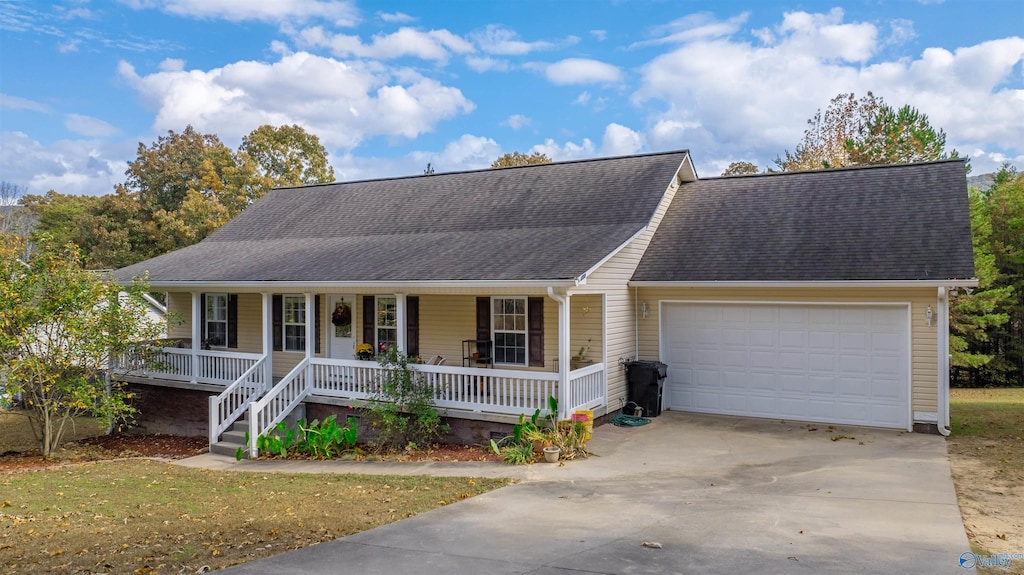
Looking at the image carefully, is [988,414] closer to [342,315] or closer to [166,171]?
[342,315]

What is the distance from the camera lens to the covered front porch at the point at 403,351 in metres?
12.3

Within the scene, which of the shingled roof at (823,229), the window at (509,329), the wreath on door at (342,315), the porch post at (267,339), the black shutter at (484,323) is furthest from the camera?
the wreath on door at (342,315)

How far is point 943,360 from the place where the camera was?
462 inches

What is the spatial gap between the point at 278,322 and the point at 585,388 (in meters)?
8.13

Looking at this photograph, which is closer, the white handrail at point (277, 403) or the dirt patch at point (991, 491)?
the dirt patch at point (991, 491)

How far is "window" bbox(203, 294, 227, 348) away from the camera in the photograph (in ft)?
57.9

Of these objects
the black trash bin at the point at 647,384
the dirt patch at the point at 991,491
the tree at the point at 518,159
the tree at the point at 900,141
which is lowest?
the dirt patch at the point at 991,491

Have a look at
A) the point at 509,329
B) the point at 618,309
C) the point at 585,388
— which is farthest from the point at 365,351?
the point at 618,309

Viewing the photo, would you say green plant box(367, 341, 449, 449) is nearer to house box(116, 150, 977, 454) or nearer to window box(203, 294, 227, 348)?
house box(116, 150, 977, 454)

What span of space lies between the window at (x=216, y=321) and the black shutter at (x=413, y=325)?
5.46m

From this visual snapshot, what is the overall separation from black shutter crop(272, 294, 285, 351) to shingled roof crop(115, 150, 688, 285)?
1034mm

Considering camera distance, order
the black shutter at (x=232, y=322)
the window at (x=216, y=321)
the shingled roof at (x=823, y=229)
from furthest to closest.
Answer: the window at (x=216, y=321)
the black shutter at (x=232, y=322)
the shingled roof at (x=823, y=229)

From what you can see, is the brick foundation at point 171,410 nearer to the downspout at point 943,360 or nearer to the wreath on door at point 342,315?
the wreath on door at point 342,315

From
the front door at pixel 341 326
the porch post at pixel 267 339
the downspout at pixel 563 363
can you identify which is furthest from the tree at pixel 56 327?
the downspout at pixel 563 363
